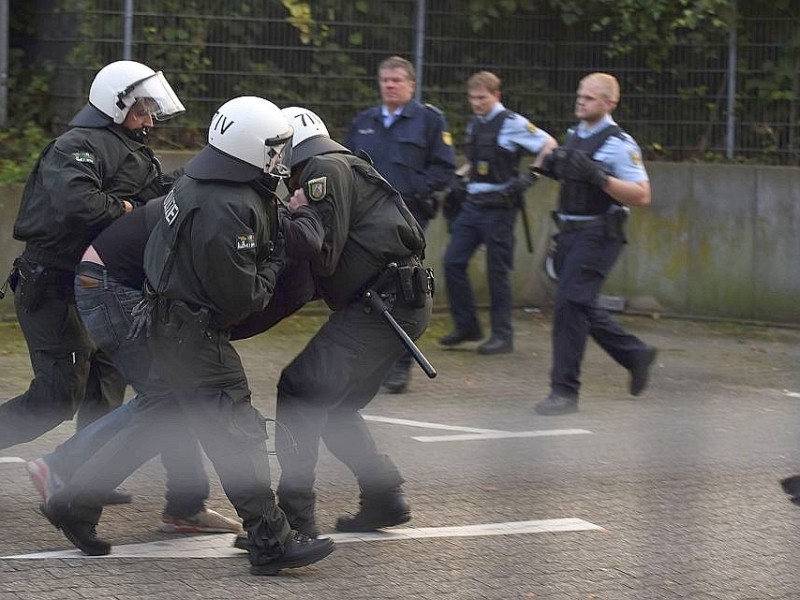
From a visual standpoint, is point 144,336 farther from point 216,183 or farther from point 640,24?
point 640,24

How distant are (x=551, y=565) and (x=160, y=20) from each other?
7.16 m

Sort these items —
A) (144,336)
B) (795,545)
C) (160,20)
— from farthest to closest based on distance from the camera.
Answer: (160,20), (795,545), (144,336)

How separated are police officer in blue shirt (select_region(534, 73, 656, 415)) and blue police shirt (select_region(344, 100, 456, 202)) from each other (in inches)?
39.7

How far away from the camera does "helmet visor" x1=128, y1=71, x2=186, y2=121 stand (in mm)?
5770

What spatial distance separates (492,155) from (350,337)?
4194 mm

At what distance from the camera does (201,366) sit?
16.4 ft

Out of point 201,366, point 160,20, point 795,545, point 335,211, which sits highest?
point 160,20

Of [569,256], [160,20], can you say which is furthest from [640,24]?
[569,256]

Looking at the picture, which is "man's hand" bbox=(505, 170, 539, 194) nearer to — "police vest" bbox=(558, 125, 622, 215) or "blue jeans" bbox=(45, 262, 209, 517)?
"police vest" bbox=(558, 125, 622, 215)

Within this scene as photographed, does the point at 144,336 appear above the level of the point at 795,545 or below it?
above

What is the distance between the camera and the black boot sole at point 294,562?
5.02 meters

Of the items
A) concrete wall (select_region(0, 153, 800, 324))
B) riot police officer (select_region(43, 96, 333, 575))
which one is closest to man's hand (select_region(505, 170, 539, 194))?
concrete wall (select_region(0, 153, 800, 324))

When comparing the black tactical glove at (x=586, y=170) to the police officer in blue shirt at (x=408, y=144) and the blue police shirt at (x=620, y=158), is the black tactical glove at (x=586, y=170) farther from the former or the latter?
the police officer in blue shirt at (x=408, y=144)

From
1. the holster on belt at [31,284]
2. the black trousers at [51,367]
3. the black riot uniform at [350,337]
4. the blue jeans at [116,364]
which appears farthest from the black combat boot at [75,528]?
the holster on belt at [31,284]
